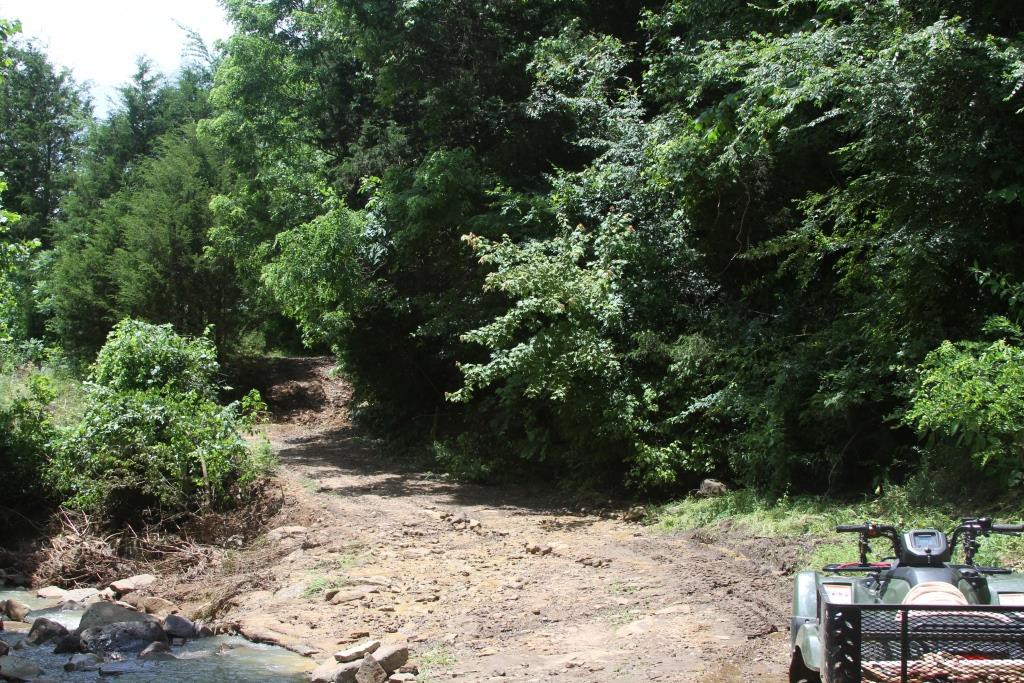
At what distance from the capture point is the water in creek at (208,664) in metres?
7.56

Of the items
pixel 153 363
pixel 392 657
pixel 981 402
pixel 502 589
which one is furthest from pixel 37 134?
pixel 981 402

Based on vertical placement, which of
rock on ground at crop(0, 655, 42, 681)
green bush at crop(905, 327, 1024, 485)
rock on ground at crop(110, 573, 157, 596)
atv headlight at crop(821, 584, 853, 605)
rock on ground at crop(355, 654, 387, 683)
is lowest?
rock on ground at crop(0, 655, 42, 681)

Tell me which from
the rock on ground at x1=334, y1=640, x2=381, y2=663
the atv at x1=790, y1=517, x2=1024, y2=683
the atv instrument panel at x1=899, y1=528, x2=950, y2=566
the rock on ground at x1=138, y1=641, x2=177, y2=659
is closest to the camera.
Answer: the atv at x1=790, y1=517, x2=1024, y2=683

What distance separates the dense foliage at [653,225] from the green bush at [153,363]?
1.24 meters

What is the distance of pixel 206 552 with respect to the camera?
11.5 metres

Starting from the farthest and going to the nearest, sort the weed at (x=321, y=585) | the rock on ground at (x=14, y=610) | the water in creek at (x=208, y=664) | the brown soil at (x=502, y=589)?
the rock on ground at (x=14, y=610)
the weed at (x=321, y=585)
the water in creek at (x=208, y=664)
the brown soil at (x=502, y=589)

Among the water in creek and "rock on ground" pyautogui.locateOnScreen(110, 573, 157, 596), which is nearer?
the water in creek

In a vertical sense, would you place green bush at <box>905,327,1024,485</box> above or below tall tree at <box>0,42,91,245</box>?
below

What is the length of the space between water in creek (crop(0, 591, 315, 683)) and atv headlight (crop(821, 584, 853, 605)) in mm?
4399

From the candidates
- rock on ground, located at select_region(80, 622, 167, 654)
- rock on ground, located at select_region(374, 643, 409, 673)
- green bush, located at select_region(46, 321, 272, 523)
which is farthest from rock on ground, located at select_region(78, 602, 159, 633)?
rock on ground, located at select_region(374, 643, 409, 673)

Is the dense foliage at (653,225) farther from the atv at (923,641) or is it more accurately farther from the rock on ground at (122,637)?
the rock on ground at (122,637)

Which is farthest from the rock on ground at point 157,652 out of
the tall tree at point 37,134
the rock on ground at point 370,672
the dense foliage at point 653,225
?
the tall tree at point 37,134

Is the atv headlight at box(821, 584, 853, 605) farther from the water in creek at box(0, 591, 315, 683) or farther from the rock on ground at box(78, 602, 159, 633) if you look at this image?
the rock on ground at box(78, 602, 159, 633)

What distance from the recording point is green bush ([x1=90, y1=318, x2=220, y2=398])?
13922 mm
